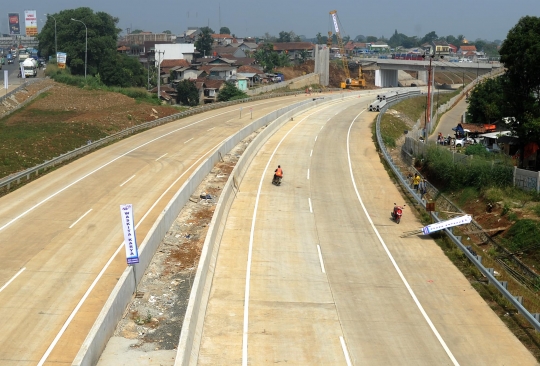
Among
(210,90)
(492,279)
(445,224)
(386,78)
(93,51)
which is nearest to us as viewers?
(492,279)

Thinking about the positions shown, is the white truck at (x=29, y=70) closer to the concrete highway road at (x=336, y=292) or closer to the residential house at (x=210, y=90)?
the residential house at (x=210, y=90)

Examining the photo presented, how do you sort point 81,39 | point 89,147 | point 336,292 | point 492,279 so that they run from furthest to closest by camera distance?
1. point 81,39
2. point 89,147
3. point 492,279
4. point 336,292

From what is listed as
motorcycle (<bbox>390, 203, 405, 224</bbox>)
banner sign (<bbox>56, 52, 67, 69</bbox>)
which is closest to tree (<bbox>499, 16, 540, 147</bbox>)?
motorcycle (<bbox>390, 203, 405, 224</bbox>)

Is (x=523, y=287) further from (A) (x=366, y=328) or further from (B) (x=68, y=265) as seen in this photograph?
(B) (x=68, y=265)

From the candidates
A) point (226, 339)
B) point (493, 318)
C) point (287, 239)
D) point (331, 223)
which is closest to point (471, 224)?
point (331, 223)

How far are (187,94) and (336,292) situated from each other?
9033cm

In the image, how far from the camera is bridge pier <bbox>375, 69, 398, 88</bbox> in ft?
502

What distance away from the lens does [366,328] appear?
20766 mm

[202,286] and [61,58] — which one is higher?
[61,58]

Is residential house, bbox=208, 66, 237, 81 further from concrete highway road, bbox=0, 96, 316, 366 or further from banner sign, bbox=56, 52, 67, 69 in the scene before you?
concrete highway road, bbox=0, 96, 316, 366

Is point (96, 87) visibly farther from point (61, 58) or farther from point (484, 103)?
point (484, 103)

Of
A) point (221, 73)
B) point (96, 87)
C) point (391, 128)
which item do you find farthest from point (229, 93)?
point (391, 128)

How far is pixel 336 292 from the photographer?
23953 mm

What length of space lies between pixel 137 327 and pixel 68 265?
21.5ft
